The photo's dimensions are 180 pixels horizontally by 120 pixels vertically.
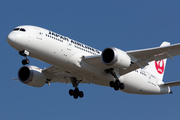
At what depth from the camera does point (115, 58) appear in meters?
28.7

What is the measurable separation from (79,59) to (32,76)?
7326mm

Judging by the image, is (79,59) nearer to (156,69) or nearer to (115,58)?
(115,58)

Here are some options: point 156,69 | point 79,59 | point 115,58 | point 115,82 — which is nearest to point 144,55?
point 115,58

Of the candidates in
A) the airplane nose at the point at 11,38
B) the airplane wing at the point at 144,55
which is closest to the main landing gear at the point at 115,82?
the airplane wing at the point at 144,55

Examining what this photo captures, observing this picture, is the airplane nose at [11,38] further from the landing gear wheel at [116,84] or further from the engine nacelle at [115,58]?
the landing gear wheel at [116,84]

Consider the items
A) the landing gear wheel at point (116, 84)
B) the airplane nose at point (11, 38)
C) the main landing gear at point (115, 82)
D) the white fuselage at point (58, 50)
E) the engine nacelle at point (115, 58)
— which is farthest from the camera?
the landing gear wheel at point (116, 84)

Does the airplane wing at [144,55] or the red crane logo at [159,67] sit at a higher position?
the red crane logo at [159,67]

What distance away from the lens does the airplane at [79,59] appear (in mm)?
27609

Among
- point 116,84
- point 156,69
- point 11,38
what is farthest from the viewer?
point 156,69

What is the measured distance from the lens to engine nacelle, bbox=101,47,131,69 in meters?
28.8

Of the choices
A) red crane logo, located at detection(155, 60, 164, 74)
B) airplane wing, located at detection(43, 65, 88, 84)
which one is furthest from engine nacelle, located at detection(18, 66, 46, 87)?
red crane logo, located at detection(155, 60, 164, 74)

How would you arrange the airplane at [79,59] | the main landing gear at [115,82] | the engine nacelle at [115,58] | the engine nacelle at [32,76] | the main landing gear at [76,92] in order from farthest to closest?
1. the main landing gear at [76,92]
2. the engine nacelle at [32,76]
3. the main landing gear at [115,82]
4. the engine nacelle at [115,58]
5. the airplane at [79,59]

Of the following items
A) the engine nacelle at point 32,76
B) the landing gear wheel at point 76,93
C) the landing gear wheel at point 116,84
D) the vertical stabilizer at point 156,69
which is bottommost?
the landing gear wheel at point 76,93

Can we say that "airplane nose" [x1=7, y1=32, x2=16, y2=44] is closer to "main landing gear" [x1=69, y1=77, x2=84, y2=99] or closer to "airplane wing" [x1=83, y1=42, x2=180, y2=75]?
"airplane wing" [x1=83, y1=42, x2=180, y2=75]
